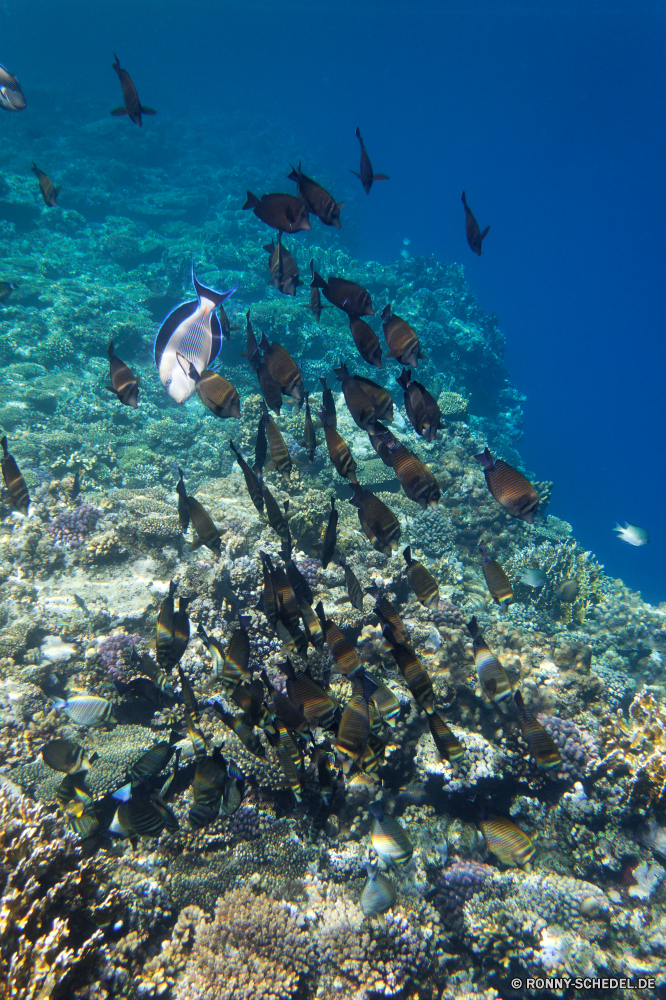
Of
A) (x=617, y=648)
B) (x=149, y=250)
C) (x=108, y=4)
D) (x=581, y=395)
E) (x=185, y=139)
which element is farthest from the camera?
(x=581, y=395)

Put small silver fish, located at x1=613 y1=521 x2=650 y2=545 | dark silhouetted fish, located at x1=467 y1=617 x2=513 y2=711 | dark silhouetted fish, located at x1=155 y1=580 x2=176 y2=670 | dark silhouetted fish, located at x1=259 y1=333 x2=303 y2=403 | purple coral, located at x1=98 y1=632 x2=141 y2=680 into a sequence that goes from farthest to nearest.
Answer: small silver fish, located at x1=613 y1=521 x2=650 y2=545 → purple coral, located at x1=98 y1=632 x2=141 y2=680 → dark silhouetted fish, located at x1=467 y1=617 x2=513 y2=711 → dark silhouetted fish, located at x1=155 y1=580 x2=176 y2=670 → dark silhouetted fish, located at x1=259 y1=333 x2=303 y2=403

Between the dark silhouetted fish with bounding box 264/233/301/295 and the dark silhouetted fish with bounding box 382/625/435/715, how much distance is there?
122 inches

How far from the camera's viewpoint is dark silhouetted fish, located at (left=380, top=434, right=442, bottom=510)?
2.55 metres

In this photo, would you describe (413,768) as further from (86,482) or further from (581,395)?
(581,395)

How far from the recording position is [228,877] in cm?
356

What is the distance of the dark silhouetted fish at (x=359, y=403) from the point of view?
8.68ft

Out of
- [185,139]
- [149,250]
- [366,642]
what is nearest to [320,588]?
[366,642]

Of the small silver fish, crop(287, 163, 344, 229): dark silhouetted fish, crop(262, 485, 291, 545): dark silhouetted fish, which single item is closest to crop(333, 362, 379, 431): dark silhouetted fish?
crop(262, 485, 291, 545): dark silhouetted fish

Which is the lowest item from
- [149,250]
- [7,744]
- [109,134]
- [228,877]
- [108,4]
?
[7,744]

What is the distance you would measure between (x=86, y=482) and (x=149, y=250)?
16851mm

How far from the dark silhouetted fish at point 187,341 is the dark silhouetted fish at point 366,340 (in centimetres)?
93

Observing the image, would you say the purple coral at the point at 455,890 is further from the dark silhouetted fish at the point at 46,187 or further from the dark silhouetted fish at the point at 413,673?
the dark silhouetted fish at the point at 46,187

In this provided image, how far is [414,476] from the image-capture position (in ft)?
8.38

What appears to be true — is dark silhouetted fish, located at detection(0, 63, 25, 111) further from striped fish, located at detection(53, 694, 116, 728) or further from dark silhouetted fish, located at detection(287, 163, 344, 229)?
striped fish, located at detection(53, 694, 116, 728)
